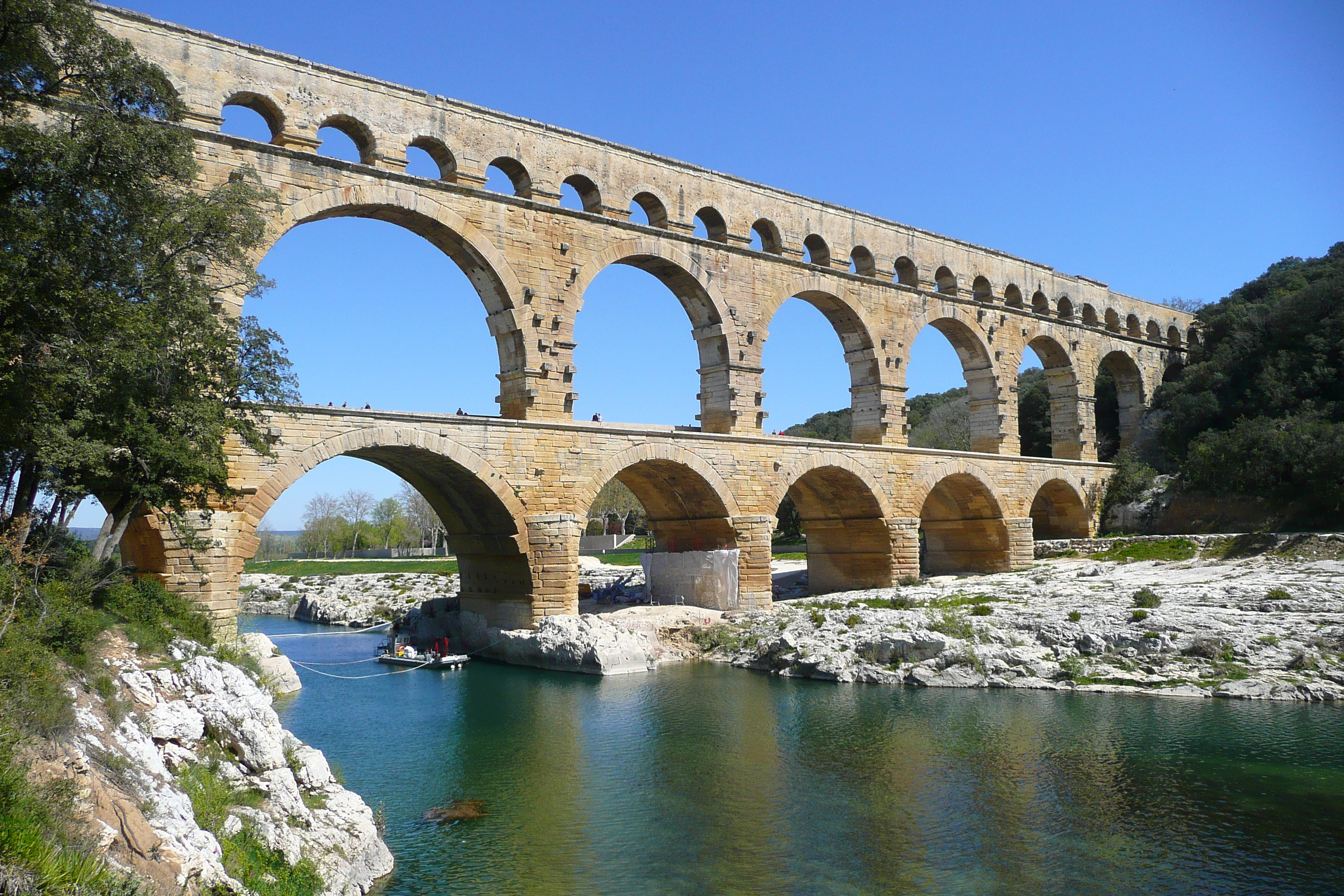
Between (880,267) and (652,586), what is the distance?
10663 mm

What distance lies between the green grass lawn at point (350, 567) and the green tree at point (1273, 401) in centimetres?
2697

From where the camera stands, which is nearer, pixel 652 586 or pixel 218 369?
pixel 218 369

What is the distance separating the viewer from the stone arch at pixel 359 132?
Result: 17516mm

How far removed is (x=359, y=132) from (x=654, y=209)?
6.77 meters

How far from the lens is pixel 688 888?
7867mm

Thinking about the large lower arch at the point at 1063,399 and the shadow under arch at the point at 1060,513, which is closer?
the shadow under arch at the point at 1060,513

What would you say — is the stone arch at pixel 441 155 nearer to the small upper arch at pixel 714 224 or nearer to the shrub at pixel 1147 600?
the small upper arch at pixel 714 224

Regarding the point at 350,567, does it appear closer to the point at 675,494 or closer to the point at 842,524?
the point at 675,494

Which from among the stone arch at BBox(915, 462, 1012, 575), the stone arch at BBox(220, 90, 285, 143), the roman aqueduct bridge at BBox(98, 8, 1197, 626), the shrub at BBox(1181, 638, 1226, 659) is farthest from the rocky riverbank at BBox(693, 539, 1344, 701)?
the stone arch at BBox(220, 90, 285, 143)

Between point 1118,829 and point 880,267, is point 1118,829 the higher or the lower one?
the lower one

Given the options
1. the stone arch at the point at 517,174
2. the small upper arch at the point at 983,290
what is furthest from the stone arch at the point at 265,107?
the small upper arch at the point at 983,290

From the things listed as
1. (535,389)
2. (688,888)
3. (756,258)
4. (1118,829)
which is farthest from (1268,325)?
(688,888)

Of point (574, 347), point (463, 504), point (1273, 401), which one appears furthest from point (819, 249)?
point (1273, 401)

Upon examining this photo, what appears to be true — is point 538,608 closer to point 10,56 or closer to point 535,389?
point 535,389
